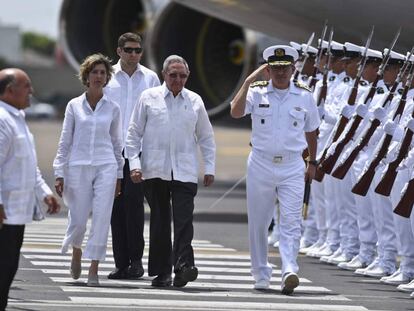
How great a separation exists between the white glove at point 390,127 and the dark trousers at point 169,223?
1563 millimetres

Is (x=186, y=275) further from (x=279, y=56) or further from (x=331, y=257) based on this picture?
(x=331, y=257)

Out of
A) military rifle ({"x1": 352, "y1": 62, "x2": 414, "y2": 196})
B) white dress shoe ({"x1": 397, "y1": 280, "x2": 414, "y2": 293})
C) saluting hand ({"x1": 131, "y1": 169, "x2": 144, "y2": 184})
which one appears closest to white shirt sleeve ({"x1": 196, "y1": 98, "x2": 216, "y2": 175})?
saluting hand ({"x1": 131, "y1": 169, "x2": 144, "y2": 184})

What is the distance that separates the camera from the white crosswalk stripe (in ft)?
32.1

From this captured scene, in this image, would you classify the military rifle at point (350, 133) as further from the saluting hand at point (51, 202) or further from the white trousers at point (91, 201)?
the saluting hand at point (51, 202)

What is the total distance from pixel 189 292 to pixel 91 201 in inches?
37.6

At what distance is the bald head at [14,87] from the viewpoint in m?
8.55

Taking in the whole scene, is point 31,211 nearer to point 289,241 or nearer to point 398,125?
point 289,241

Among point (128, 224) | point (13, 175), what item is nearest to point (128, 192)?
point (128, 224)

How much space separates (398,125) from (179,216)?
6.27ft

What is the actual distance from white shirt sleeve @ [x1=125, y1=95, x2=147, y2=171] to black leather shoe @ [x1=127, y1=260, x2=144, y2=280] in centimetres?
96

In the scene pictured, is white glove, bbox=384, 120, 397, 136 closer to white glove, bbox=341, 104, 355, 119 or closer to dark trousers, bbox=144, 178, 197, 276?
white glove, bbox=341, 104, 355, 119

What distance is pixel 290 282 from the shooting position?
10562 millimetres

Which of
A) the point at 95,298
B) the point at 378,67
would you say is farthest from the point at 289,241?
the point at 378,67

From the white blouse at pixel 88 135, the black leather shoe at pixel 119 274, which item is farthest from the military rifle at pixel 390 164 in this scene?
the white blouse at pixel 88 135
